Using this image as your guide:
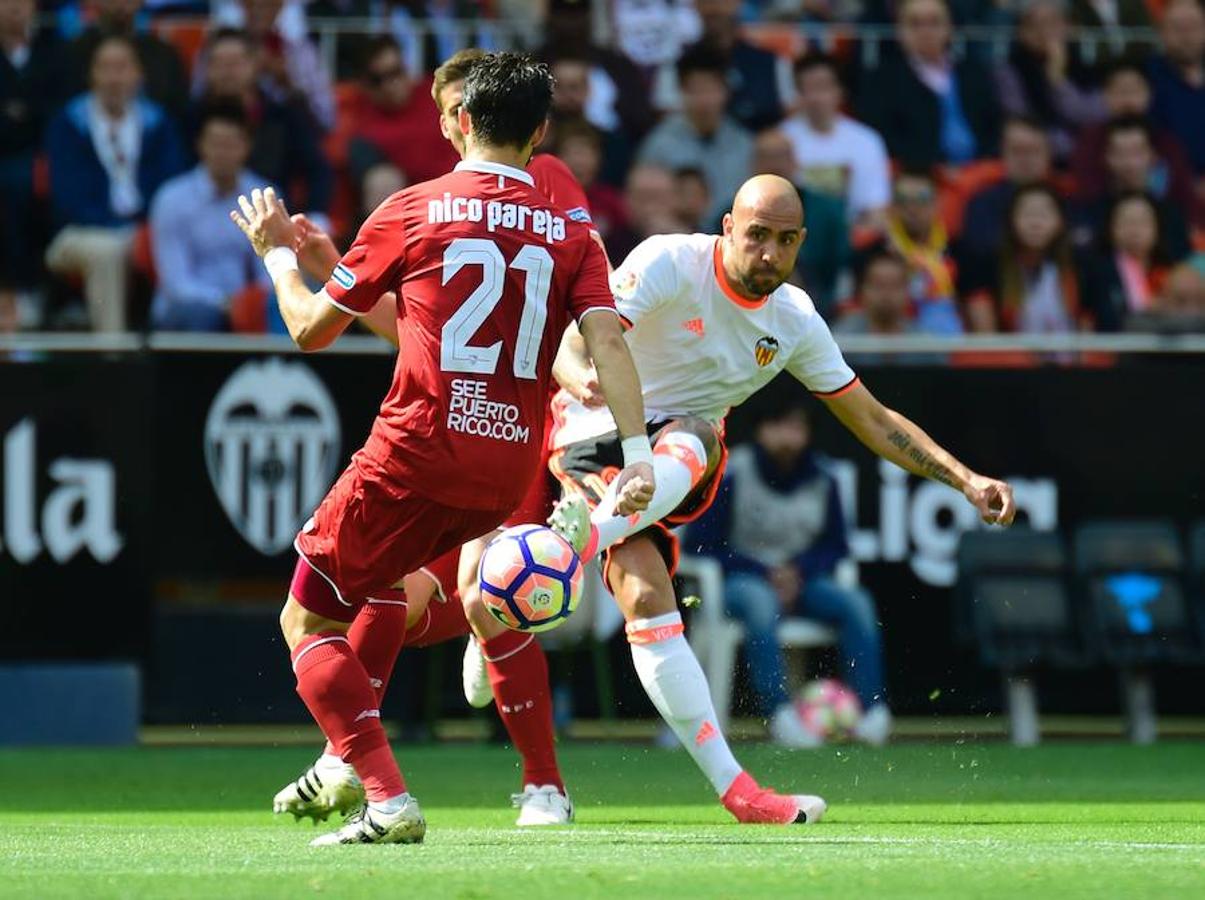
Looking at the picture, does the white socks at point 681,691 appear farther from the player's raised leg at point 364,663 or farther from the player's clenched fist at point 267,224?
the player's clenched fist at point 267,224

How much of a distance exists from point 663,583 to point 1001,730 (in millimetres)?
5150

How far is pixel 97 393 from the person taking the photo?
12.3 m

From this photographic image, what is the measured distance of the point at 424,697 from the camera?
12539 millimetres

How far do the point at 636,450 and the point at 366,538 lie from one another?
86cm

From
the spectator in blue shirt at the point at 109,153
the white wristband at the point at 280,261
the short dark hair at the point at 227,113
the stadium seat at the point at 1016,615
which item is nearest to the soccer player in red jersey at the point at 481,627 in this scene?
the white wristband at the point at 280,261

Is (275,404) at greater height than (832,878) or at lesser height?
greater

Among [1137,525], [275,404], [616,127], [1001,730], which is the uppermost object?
[616,127]

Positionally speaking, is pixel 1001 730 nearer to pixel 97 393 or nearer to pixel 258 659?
pixel 258 659

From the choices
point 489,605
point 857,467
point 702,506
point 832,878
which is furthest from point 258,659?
Result: point 832,878

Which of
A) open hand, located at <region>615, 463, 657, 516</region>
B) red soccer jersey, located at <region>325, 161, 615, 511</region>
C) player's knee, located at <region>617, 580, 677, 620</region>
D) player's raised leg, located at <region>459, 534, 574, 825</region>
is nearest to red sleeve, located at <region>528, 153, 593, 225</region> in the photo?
player's raised leg, located at <region>459, 534, 574, 825</region>

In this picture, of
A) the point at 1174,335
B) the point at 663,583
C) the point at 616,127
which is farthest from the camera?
the point at 616,127

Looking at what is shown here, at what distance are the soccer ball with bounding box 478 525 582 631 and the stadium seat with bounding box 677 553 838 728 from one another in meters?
5.28

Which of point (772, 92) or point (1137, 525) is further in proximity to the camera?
point (772, 92)

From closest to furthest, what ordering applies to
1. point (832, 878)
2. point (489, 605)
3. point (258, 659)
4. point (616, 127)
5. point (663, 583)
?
point (832, 878)
point (489, 605)
point (663, 583)
point (258, 659)
point (616, 127)
